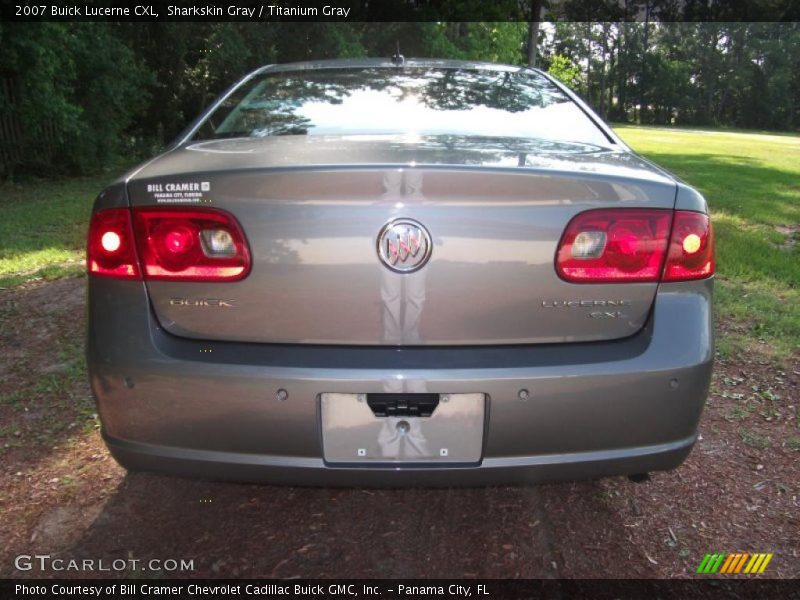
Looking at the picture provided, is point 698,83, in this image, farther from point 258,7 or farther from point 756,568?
point 756,568

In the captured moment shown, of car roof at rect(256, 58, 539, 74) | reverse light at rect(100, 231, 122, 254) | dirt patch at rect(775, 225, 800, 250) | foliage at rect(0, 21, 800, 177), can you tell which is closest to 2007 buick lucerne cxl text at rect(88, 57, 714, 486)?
reverse light at rect(100, 231, 122, 254)

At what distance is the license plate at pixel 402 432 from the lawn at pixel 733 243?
277cm

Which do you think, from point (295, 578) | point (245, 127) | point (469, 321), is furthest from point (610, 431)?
point (245, 127)

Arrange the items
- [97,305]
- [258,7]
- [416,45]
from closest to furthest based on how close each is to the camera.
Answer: [97,305]
[258,7]
[416,45]

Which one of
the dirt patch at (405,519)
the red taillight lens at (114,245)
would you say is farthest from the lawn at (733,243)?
the red taillight lens at (114,245)

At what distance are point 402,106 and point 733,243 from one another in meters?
5.12

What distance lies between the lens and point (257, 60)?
19.2 metres

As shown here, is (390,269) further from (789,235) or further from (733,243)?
(789,235)

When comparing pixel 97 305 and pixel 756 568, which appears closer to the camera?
pixel 97 305

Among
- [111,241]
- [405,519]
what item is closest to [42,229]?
[111,241]

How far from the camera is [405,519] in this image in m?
2.45

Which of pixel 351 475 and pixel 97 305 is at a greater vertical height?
pixel 97 305

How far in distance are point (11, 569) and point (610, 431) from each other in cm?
184

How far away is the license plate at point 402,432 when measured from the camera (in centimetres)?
180
